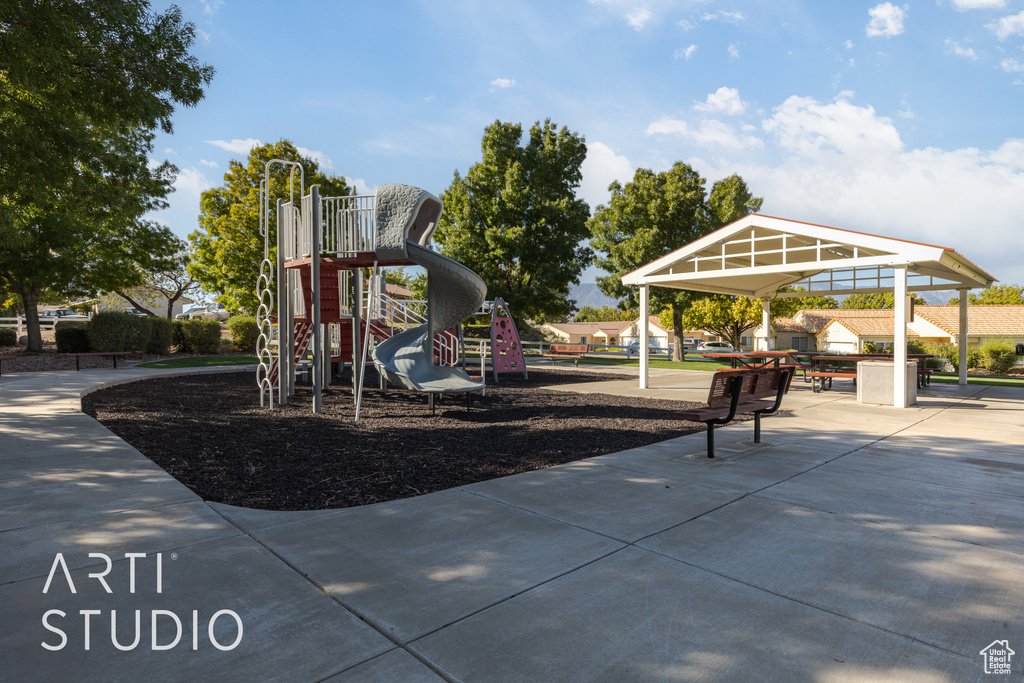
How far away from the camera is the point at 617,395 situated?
12492 millimetres

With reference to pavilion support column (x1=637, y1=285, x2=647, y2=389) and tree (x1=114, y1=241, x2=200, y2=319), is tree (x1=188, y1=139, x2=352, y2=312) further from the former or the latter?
pavilion support column (x1=637, y1=285, x2=647, y2=389)

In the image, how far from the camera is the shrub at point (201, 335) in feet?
76.2

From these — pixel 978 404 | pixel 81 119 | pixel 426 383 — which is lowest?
pixel 978 404

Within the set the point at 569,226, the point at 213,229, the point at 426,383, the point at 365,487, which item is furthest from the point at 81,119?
the point at 569,226

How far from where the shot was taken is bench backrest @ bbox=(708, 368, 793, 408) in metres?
6.39

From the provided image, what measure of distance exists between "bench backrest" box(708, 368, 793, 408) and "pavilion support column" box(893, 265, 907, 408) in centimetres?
480

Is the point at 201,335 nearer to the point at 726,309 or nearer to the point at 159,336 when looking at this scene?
the point at 159,336

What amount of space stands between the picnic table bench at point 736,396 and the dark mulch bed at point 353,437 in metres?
1.03

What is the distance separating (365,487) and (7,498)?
2.81 meters

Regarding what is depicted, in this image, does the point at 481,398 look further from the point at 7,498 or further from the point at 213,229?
the point at 213,229

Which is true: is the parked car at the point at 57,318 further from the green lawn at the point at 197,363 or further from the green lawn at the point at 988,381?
the green lawn at the point at 988,381

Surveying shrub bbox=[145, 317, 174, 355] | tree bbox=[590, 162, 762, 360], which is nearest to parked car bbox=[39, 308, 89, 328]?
shrub bbox=[145, 317, 174, 355]

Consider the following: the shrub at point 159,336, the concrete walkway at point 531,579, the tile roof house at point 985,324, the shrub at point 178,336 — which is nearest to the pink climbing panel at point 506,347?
the concrete walkway at point 531,579

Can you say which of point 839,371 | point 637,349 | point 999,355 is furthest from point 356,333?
point 637,349
